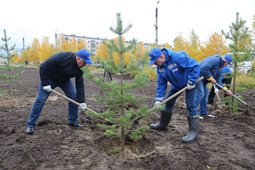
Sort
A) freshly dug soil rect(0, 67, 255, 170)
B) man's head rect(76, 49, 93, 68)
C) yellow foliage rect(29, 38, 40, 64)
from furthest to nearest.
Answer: yellow foliage rect(29, 38, 40, 64)
man's head rect(76, 49, 93, 68)
freshly dug soil rect(0, 67, 255, 170)

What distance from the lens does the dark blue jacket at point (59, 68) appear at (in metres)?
3.61

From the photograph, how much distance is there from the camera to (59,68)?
3.77 m

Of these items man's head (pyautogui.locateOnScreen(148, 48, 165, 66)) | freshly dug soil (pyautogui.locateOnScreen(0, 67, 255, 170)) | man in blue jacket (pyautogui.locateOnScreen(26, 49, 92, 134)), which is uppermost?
man's head (pyautogui.locateOnScreen(148, 48, 165, 66))

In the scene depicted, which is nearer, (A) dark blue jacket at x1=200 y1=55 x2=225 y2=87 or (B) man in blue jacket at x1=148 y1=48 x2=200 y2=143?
(B) man in blue jacket at x1=148 y1=48 x2=200 y2=143

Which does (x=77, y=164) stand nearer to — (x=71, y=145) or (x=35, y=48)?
(x=71, y=145)

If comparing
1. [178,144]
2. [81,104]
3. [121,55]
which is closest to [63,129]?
[81,104]

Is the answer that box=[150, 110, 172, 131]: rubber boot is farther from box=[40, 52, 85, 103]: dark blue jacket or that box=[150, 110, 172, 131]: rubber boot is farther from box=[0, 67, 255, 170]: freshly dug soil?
box=[40, 52, 85, 103]: dark blue jacket

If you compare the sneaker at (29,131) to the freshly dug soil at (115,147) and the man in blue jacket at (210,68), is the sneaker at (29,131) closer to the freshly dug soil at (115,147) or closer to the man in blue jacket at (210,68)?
the freshly dug soil at (115,147)

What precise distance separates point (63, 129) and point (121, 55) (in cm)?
207

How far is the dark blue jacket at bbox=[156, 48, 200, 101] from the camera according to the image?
3.33 metres

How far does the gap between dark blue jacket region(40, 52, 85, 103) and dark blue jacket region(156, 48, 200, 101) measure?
171 cm

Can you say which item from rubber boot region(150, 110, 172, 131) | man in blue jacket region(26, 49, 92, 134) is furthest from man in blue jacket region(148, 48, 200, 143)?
man in blue jacket region(26, 49, 92, 134)

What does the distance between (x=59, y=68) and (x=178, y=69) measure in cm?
230

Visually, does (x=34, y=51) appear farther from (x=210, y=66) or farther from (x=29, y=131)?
(x=210, y=66)
